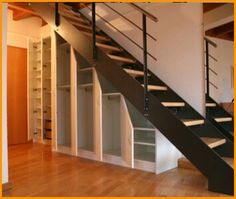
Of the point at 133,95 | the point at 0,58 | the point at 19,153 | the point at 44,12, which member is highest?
the point at 44,12

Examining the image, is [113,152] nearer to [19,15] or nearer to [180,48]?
[180,48]

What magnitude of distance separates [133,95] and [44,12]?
2.52 metres

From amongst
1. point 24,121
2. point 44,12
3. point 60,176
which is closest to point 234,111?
point 60,176

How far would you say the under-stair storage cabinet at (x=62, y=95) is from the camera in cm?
441

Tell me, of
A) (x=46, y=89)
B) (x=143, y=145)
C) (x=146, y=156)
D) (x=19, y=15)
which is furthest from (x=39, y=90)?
(x=146, y=156)

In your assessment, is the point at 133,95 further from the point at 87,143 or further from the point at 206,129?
the point at 87,143

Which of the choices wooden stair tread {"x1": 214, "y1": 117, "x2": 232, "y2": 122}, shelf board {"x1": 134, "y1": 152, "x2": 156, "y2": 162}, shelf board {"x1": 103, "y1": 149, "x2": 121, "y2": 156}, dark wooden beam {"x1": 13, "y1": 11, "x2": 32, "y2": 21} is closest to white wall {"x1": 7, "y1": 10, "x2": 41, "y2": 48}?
dark wooden beam {"x1": 13, "y1": 11, "x2": 32, "y2": 21}

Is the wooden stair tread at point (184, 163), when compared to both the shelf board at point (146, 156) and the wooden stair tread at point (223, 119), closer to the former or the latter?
the shelf board at point (146, 156)

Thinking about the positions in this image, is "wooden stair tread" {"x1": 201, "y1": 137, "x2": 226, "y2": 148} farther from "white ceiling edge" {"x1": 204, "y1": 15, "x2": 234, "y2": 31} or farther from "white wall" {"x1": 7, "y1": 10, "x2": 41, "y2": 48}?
"white wall" {"x1": 7, "y1": 10, "x2": 41, "y2": 48}

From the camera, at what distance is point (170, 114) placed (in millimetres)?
2500

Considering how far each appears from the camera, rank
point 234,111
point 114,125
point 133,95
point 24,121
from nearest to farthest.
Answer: point 133,95 → point 234,111 → point 114,125 → point 24,121

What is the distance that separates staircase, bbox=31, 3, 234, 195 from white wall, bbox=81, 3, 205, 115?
0.44 ft

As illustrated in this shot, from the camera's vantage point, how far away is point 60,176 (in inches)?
115

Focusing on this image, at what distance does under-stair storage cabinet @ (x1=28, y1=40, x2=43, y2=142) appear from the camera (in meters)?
5.61
